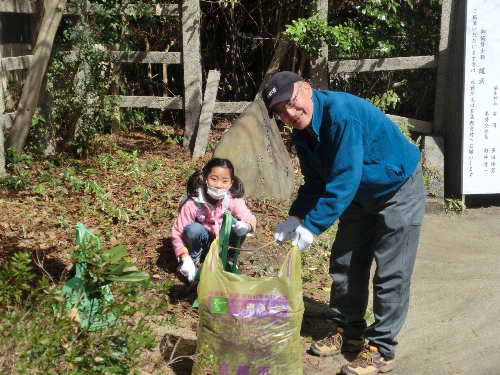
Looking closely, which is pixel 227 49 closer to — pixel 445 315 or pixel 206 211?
pixel 206 211

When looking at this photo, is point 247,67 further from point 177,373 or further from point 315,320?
point 177,373

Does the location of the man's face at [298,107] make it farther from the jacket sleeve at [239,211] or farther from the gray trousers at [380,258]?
the jacket sleeve at [239,211]

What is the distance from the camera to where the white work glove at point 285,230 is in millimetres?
3764

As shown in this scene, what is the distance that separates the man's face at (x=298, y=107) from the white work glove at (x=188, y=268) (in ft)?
5.25

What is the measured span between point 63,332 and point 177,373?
124cm

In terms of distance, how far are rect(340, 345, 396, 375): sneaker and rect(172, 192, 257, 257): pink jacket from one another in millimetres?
1241

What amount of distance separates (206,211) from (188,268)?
0.45 meters

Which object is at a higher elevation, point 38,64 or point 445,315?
point 38,64

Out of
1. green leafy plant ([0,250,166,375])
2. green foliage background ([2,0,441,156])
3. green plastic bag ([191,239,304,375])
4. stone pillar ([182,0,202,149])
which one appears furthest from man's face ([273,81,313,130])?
stone pillar ([182,0,202,149])

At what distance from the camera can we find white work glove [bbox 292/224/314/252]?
3578 mm

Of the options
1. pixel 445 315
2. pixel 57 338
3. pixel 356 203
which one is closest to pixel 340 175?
pixel 356 203

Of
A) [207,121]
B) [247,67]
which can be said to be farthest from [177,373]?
[247,67]

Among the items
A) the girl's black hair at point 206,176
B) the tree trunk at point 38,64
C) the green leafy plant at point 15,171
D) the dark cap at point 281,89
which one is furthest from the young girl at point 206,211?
the tree trunk at point 38,64

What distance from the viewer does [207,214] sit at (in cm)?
510
